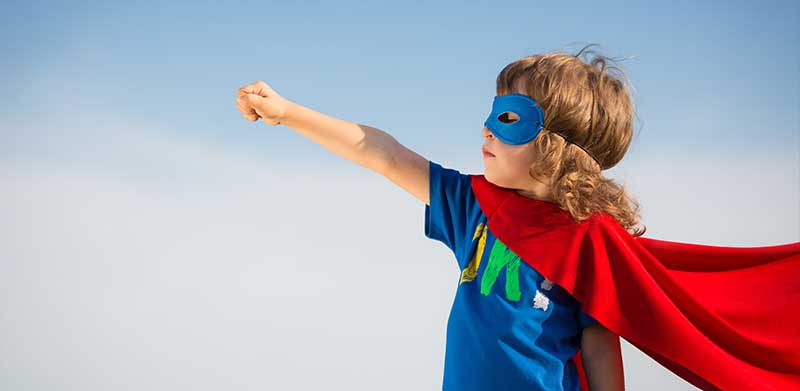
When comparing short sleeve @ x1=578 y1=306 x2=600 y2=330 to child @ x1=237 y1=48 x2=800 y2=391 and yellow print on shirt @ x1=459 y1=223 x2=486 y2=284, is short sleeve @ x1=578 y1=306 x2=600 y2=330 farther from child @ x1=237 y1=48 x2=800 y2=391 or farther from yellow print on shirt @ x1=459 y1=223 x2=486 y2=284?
yellow print on shirt @ x1=459 y1=223 x2=486 y2=284

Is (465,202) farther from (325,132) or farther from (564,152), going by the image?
(325,132)

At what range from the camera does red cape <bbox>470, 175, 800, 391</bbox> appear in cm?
154

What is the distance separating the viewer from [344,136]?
1606mm

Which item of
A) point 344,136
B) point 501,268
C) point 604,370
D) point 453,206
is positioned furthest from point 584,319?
point 344,136

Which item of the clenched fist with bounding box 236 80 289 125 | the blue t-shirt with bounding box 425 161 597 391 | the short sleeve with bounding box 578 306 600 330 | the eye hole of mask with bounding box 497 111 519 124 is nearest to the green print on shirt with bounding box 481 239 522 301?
the blue t-shirt with bounding box 425 161 597 391

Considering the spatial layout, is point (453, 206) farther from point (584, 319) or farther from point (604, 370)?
point (604, 370)

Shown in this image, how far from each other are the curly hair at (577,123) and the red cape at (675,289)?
0.19 ft

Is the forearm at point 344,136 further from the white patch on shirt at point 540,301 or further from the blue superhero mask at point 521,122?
the white patch on shirt at point 540,301

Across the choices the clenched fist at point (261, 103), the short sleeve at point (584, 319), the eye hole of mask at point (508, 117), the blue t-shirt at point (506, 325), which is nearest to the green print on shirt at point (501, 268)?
the blue t-shirt at point (506, 325)

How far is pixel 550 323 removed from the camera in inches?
60.5

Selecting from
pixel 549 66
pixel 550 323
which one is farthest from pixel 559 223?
pixel 549 66

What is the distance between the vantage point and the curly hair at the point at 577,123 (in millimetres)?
1543

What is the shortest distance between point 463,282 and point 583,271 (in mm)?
264

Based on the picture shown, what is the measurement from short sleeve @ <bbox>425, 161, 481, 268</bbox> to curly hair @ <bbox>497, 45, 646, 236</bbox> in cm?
18
